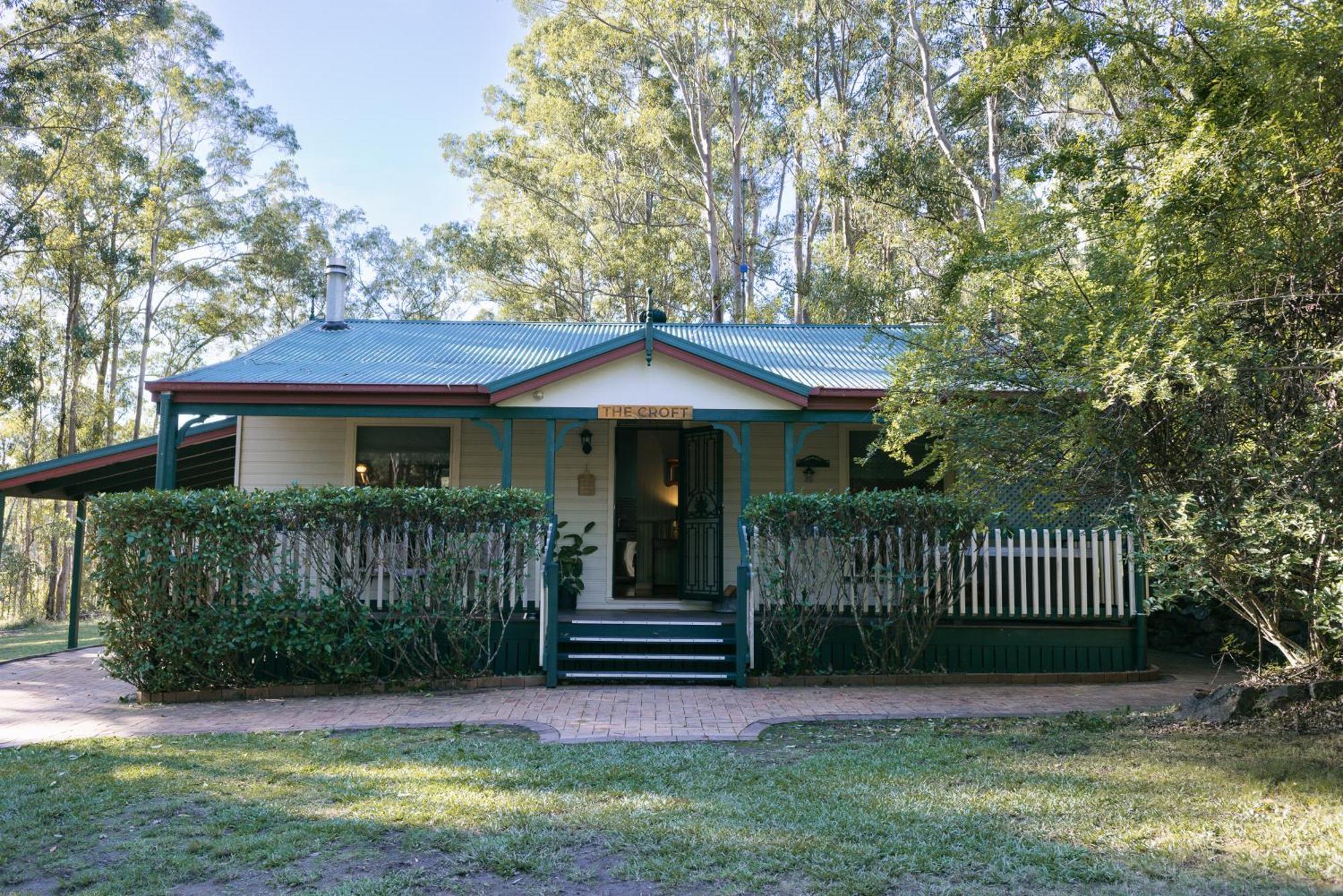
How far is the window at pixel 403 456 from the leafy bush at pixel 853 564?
14.4 feet

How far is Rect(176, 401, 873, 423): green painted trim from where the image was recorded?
945 centimetres

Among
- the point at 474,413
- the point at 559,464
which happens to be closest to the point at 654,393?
the point at 474,413

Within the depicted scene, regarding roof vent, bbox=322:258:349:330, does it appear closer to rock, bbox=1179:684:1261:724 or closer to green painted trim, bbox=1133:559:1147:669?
green painted trim, bbox=1133:559:1147:669

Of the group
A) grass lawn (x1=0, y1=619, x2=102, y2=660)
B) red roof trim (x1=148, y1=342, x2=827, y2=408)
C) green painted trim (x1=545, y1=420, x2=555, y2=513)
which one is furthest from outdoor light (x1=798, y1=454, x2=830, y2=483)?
grass lawn (x1=0, y1=619, x2=102, y2=660)

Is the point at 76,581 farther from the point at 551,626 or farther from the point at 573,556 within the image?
Answer: the point at 551,626

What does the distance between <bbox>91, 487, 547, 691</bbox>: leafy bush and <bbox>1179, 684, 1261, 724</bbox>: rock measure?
17.8ft

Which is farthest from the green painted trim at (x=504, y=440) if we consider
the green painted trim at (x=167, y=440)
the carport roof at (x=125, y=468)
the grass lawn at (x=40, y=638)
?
the grass lawn at (x=40, y=638)

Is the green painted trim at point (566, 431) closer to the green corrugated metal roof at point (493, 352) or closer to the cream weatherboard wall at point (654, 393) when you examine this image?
the cream weatherboard wall at point (654, 393)

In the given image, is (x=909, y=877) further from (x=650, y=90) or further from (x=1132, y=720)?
(x=650, y=90)

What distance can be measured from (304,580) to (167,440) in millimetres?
2861

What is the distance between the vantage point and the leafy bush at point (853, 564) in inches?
324

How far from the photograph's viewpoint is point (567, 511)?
35.9 ft

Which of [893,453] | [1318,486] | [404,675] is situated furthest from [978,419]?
[404,675]

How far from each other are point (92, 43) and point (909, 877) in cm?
2329
